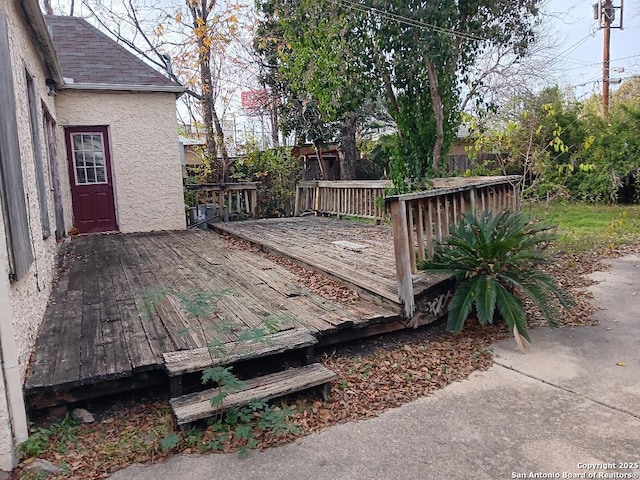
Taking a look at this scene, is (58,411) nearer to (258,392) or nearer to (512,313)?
(258,392)

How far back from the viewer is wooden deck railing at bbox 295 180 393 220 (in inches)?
364

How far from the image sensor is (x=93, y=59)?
9.42 meters

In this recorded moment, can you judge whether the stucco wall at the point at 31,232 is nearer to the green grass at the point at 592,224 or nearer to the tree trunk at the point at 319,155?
the green grass at the point at 592,224

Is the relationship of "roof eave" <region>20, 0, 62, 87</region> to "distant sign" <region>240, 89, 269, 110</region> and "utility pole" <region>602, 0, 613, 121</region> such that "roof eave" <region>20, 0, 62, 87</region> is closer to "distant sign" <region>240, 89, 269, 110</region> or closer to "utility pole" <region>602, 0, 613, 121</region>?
"distant sign" <region>240, 89, 269, 110</region>

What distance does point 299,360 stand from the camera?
344cm

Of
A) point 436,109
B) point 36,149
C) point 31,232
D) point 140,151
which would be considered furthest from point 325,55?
point 31,232

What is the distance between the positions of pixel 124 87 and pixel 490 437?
8851 mm

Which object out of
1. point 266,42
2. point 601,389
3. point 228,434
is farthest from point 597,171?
point 228,434

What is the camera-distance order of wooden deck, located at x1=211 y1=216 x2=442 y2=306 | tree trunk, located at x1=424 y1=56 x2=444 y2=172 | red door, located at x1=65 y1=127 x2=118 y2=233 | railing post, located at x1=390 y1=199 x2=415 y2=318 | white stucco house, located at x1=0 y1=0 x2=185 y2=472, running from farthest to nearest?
red door, located at x1=65 y1=127 x2=118 y2=233, white stucco house, located at x1=0 y1=0 x2=185 y2=472, tree trunk, located at x1=424 y1=56 x2=444 y2=172, wooden deck, located at x1=211 y1=216 x2=442 y2=306, railing post, located at x1=390 y1=199 x2=415 y2=318

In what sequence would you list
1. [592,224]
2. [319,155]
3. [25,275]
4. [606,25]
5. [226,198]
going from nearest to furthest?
[25,275]
[592,224]
[226,198]
[319,155]
[606,25]

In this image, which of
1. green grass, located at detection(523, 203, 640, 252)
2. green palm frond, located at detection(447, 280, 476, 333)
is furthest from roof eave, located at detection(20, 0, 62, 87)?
green grass, located at detection(523, 203, 640, 252)

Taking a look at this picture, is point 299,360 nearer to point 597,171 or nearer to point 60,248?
point 60,248

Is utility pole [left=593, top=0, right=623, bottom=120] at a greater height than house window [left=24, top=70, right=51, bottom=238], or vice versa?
utility pole [left=593, top=0, right=623, bottom=120]

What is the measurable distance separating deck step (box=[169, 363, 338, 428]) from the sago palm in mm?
1387
